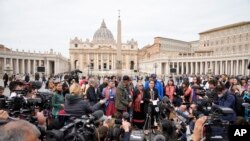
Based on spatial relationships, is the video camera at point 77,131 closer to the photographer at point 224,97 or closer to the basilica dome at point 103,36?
the photographer at point 224,97

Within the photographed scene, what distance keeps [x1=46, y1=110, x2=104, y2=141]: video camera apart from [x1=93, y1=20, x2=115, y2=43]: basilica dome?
357ft

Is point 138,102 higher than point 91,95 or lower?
lower

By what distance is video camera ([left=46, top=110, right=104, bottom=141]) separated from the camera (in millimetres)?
2949

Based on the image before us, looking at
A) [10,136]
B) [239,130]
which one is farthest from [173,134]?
[10,136]

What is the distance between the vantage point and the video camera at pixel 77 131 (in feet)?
9.68

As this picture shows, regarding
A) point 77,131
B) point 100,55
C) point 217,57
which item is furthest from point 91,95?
point 100,55

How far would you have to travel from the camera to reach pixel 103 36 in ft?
379

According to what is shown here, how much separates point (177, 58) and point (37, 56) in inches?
1705

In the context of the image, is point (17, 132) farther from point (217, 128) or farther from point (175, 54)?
point (175, 54)

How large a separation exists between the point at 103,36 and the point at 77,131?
373 feet

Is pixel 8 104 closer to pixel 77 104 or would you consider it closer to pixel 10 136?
A: pixel 77 104

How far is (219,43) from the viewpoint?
254 ft

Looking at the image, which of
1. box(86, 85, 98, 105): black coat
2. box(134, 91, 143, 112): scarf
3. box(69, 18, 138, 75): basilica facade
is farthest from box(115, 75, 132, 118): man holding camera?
box(69, 18, 138, 75): basilica facade

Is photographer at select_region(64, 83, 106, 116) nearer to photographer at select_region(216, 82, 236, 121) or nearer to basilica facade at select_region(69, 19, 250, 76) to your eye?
photographer at select_region(216, 82, 236, 121)
